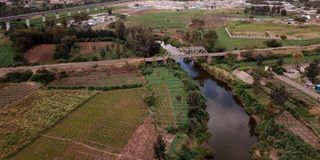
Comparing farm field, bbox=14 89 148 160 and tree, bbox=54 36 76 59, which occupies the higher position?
tree, bbox=54 36 76 59

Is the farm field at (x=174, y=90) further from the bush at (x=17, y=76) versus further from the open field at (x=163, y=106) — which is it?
the bush at (x=17, y=76)

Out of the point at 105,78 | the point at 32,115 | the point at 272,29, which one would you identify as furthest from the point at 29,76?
the point at 272,29

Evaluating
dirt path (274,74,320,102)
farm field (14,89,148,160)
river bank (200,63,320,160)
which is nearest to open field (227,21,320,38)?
dirt path (274,74,320,102)

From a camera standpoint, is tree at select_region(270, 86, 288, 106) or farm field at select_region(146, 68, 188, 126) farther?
farm field at select_region(146, 68, 188, 126)

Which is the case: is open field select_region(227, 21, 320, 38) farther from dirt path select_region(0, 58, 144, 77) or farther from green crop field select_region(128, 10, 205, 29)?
dirt path select_region(0, 58, 144, 77)

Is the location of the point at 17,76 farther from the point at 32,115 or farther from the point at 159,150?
the point at 159,150

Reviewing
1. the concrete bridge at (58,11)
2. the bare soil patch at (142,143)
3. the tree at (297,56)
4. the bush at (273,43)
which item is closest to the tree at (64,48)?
the concrete bridge at (58,11)
